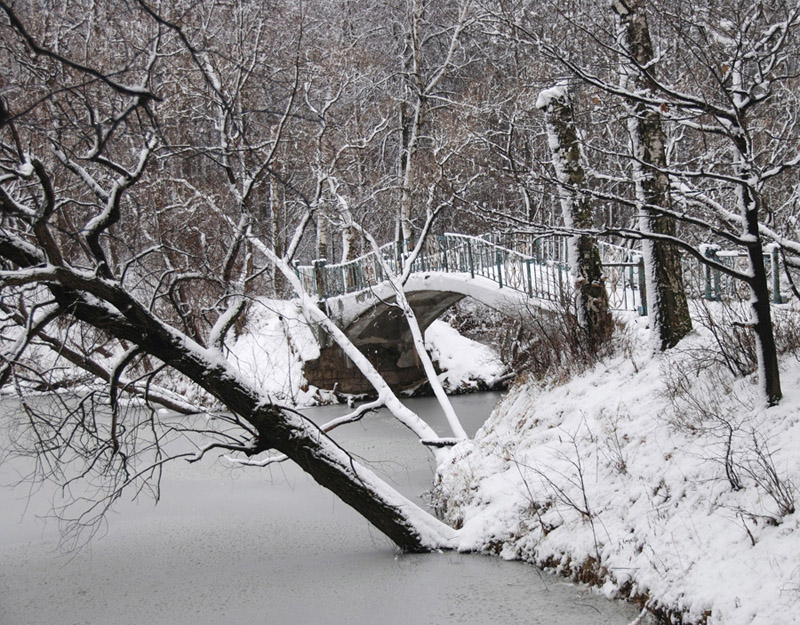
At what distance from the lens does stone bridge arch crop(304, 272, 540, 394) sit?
54.4ft

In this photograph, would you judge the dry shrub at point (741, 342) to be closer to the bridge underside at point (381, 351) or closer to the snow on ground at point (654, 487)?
the snow on ground at point (654, 487)

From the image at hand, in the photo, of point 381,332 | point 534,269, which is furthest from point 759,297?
point 381,332

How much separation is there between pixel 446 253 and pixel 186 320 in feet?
24.9

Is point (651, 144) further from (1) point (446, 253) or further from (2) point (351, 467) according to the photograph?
(1) point (446, 253)

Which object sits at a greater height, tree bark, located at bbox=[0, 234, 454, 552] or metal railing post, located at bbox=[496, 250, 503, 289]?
metal railing post, located at bbox=[496, 250, 503, 289]

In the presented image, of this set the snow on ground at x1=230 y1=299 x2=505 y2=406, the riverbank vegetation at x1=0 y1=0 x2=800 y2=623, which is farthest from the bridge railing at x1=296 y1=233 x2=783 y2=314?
the snow on ground at x1=230 y1=299 x2=505 y2=406

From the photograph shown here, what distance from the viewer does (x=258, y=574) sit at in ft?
24.3

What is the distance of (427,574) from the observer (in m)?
6.79

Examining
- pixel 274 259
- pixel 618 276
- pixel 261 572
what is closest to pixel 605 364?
pixel 618 276

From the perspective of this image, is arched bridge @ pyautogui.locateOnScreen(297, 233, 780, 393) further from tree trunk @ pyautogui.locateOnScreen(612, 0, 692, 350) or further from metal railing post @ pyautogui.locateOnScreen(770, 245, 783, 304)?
tree trunk @ pyautogui.locateOnScreen(612, 0, 692, 350)

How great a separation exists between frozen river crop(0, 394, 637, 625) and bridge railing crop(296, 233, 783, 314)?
307 centimetres

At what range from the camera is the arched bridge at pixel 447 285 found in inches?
385

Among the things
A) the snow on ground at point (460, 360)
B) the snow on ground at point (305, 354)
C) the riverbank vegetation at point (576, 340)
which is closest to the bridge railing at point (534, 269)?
the riverbank vegetation at point (576, 340)

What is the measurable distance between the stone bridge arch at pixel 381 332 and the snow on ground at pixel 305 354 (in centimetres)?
41
